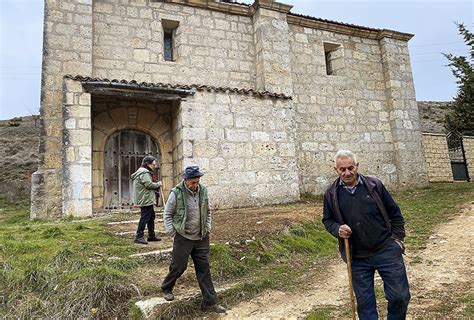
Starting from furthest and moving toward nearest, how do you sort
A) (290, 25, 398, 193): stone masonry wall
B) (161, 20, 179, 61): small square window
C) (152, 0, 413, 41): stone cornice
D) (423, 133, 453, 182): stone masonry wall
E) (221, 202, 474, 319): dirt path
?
(423, 133, 453, 182): stone masonry wall, (290, 25, 398, 193): stone masonry wall, (152, 0, 413, 41): stone cornice, (161, 20, 179, 61): small square window, (221, 202, 474, 319): dirt path

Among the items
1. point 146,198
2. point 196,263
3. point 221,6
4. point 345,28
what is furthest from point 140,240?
point 345,28

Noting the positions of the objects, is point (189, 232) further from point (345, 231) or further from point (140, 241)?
point (140, 241)

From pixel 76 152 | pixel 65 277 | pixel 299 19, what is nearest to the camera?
pixel 65 277

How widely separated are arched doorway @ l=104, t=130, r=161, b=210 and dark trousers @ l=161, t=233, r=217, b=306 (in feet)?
19.5

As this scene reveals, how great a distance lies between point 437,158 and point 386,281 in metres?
12.4

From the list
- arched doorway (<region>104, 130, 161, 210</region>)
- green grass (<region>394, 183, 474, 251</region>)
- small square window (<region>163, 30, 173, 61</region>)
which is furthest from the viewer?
small square window (<region>163, 30, 173, 61</region>)

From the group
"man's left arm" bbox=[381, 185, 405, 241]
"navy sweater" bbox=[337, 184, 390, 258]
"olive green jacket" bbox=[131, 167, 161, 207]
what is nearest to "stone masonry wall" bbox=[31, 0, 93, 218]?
"olive green jacket" bbox=[131, 167, 161, 207]

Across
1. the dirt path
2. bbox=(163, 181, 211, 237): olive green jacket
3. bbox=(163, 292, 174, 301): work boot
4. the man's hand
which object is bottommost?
the dirt path

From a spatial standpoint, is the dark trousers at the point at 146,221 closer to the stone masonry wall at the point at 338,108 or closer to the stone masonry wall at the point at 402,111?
the stone masonry wall at the point at 338,108

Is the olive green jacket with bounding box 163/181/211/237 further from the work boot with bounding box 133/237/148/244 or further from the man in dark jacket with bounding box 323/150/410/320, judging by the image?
the work boot with bounding box 133/237/148/244

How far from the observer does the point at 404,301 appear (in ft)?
9.82

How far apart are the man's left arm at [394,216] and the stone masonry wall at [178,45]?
27.0 ft

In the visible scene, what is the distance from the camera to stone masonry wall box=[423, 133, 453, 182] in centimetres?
1366

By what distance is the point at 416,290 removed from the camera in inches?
172
